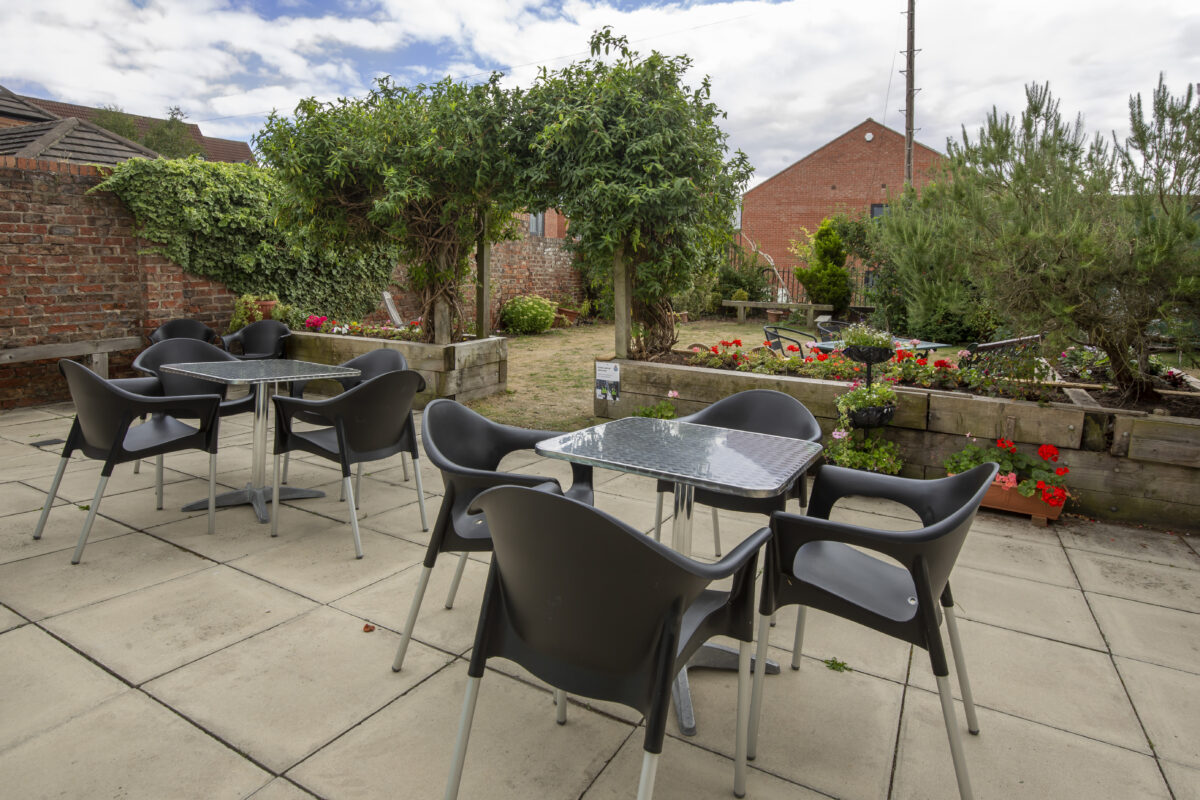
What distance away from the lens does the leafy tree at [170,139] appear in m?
26.9

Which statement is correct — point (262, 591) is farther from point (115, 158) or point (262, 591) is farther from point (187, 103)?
point (187, 103)

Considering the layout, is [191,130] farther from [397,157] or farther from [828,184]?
[397,157]

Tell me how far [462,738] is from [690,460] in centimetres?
99

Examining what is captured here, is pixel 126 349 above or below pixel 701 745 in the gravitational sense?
above

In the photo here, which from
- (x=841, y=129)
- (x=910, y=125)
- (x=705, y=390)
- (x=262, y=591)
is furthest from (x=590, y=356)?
(x=841, y=129)

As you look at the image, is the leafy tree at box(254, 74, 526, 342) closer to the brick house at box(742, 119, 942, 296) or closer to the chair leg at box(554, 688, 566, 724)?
the chair leg at box(554, 688, 566, 724)

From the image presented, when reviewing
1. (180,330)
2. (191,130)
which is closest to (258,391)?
(180,330)

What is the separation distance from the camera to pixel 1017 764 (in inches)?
71.0

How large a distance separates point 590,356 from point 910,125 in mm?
9783

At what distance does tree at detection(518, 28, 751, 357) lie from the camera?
15.4ft

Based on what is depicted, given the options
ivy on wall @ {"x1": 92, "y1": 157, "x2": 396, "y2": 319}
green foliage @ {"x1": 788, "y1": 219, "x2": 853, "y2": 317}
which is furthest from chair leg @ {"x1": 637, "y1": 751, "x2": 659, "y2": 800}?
green foliage @ {"x1": 788, "y1": 219, "x2": 853, "y2": 317}

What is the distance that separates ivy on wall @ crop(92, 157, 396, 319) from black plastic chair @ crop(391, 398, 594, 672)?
433 cm

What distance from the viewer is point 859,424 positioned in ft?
13.5

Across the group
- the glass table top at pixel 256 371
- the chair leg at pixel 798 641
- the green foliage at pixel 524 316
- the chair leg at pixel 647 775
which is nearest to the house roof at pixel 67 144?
the green foliage at pixel 524 316
